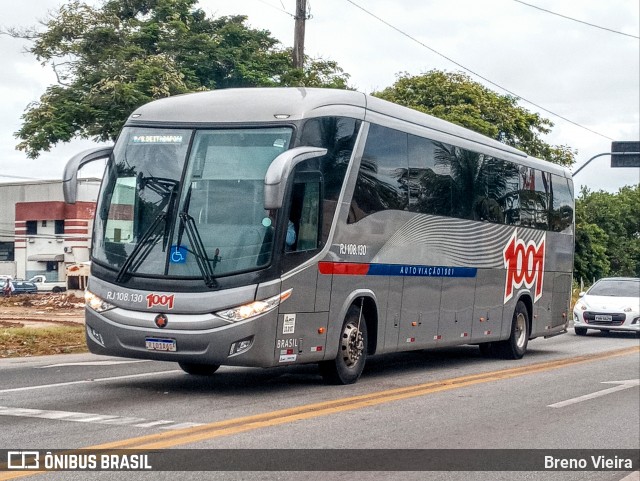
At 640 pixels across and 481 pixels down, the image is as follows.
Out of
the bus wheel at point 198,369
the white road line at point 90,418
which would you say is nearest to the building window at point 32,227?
the bus wheel at point 198,369

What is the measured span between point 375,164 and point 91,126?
68.6ft

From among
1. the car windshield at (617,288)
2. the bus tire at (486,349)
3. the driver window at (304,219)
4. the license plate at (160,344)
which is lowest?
the bus tire at (486,349)

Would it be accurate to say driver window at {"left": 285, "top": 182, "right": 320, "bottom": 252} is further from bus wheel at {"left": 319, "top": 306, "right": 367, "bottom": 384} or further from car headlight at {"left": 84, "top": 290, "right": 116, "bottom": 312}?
car headlight at {"left": 84, "top": 290, "right": 116, "bottom": 312}

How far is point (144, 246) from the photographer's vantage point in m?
11.6

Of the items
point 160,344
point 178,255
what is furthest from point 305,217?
point 160,344

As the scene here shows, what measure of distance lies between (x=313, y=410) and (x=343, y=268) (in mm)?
2633

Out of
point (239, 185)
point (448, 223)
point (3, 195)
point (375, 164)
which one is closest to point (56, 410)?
point (239, 185)

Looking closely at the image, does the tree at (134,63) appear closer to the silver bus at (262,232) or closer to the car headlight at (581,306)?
the car headlight at (581,306)

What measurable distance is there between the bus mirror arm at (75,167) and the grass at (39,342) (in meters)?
6.29

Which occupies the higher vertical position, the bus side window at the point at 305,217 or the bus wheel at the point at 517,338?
the bus side window at the point at 305,217

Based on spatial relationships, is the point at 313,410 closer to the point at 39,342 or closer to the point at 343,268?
the point at 343,268

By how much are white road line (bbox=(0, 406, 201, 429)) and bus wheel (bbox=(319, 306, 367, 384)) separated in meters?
3.76

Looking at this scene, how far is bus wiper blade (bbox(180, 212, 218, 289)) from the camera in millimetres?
11273

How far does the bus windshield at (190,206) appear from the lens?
11391 millimetres
